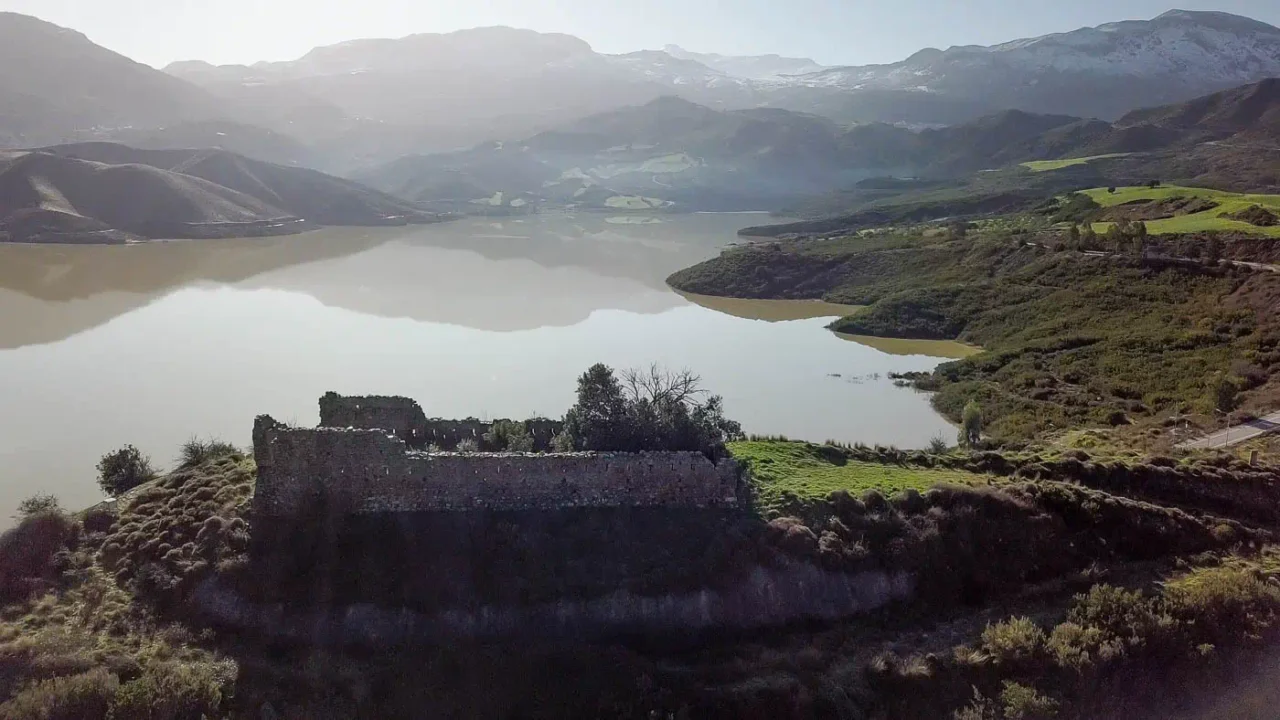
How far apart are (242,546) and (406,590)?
95.6 inches

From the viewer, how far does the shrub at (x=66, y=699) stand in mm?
8031

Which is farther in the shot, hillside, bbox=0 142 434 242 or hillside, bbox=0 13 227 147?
hillside, bbox=0 13 227 147

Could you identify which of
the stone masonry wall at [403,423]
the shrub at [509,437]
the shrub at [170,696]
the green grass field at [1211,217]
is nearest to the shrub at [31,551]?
the shrub at [170,696]

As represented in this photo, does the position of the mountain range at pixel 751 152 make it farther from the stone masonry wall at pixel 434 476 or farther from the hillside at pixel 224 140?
the stone masonry wall at pixel 434 476

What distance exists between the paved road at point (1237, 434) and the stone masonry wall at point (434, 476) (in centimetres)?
1059

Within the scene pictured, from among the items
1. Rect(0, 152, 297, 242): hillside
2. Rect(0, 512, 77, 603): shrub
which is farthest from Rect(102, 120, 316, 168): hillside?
Rect(0, 512, 77, 603): shrub

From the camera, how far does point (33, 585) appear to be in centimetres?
1069

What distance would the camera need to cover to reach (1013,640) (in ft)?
30.2

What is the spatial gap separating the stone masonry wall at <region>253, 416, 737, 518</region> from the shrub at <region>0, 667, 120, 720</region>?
2948 mm

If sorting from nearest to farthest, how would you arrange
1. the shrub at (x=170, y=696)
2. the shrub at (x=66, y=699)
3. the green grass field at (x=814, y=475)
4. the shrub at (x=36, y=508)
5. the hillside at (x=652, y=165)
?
1. the shrub at (x=66, y=699)
2. the shrub at (x=170, y=696)
3. the green grass field at (x=814, y=475)
4. the shrub at (x=36, y=508)
5. the hillside at (x=652, y=165)

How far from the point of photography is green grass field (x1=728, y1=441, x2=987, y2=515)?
1191 centimetres

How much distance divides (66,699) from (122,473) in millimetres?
8610

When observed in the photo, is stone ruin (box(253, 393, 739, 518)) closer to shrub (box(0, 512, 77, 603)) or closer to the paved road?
shrub (box(0, 512, 77, 603))

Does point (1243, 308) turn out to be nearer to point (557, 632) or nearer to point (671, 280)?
point (557, 632)
